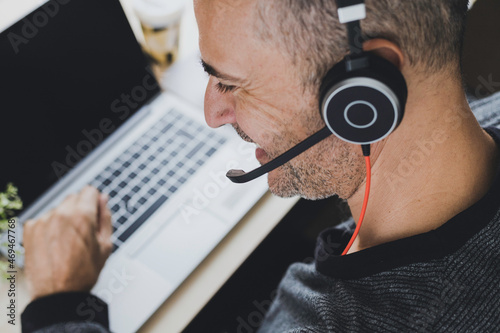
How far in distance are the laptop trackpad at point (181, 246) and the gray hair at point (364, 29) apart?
1.38 feet

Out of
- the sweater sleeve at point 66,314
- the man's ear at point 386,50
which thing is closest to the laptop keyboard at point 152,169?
the sweater sleeve at point 66,314

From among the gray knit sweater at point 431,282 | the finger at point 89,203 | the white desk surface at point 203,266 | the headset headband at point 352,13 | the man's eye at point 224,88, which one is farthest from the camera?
the finger at point 89,203

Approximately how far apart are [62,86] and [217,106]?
14.9 inches

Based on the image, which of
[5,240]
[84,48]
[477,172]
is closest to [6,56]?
[84,48]

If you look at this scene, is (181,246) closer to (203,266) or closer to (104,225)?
(203,266)

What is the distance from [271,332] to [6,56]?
75 cm

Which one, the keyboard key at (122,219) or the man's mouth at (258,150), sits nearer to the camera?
the man's mouth at (258,150)

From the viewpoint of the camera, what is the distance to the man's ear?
54 cm

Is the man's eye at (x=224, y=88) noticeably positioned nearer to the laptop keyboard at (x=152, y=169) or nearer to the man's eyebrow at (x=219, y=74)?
the man's eyebrow at (x=219, y=74)

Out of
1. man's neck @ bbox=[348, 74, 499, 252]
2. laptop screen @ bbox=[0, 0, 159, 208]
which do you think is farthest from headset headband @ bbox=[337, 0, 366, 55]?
laptop screen @ bbox=[0, 0, 159, 208]

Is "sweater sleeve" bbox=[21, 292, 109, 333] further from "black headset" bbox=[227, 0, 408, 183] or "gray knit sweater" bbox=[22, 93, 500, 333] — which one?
"black headset" bbox=[227, 0, 408, 183]

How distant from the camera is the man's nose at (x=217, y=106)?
2.52 feet

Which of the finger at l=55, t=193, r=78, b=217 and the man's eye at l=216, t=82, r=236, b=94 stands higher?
the man's eye at l=216, t=82, r=236, b=94

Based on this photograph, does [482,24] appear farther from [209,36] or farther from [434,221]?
[209,36]
